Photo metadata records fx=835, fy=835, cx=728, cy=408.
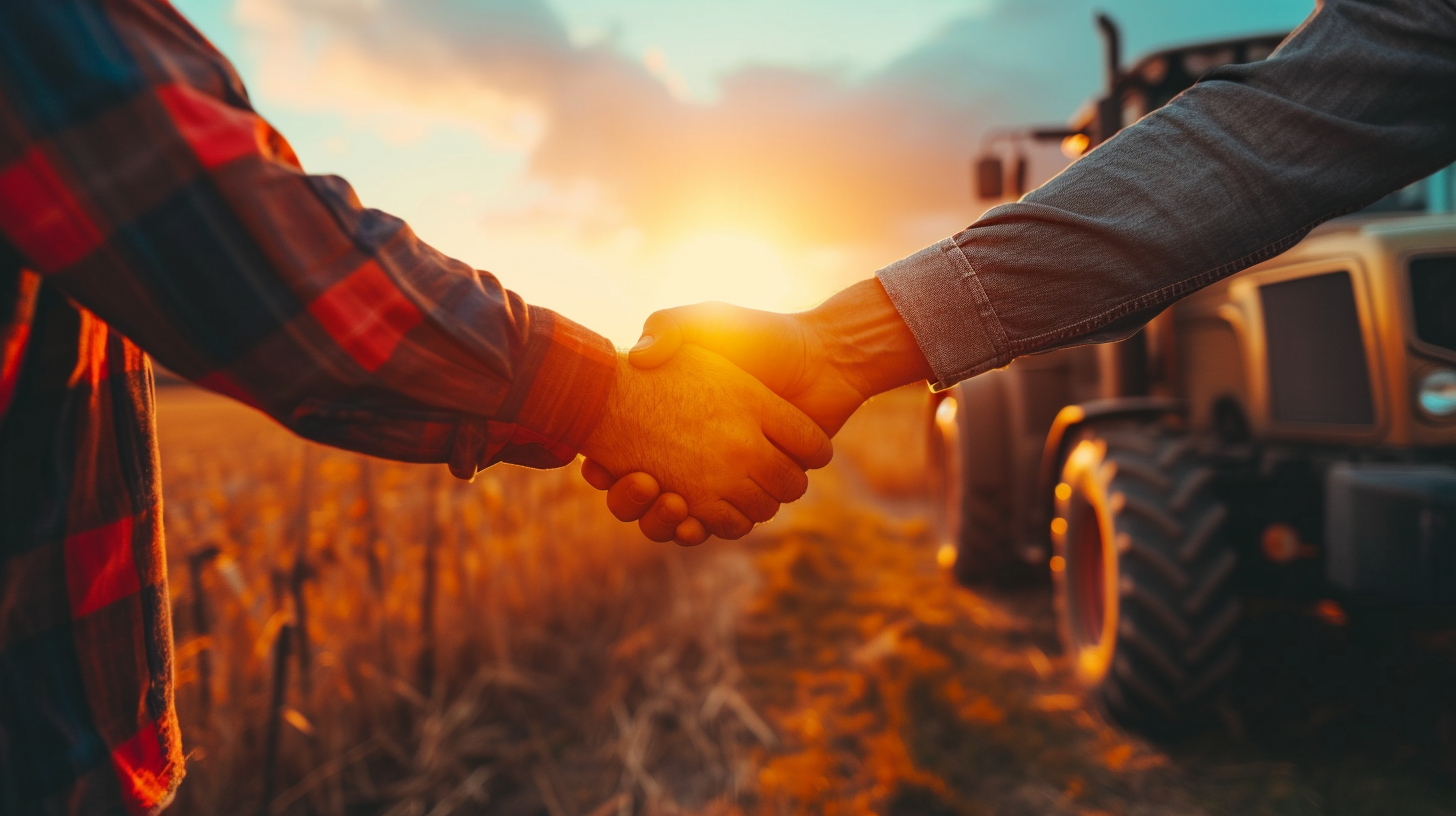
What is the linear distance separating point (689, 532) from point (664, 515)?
0.22 ft

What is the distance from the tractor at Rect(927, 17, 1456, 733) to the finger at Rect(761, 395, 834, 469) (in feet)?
4.89

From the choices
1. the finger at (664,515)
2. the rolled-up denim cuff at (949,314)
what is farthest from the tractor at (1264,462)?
the finger at (664,515)

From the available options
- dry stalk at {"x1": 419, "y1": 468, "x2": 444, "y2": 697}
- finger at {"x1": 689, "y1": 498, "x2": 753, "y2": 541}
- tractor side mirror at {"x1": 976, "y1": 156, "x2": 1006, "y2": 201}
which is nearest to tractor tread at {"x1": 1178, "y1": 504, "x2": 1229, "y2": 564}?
finger at {"x1": 689, "y1": 498, "x2": 753, "y2": 541}

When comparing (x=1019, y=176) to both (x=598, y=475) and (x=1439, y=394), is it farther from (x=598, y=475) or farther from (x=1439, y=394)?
(x=598, y=475)

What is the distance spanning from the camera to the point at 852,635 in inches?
162

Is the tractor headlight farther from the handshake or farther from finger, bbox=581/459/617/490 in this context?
finger, bbox=581/459/617/490

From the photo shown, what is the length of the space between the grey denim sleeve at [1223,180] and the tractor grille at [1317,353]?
1.47 m

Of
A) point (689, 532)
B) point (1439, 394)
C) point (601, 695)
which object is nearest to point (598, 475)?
point (689, 532)

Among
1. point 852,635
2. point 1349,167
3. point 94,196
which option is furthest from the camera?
point 852,635

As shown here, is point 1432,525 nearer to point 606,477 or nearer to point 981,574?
point 606,477

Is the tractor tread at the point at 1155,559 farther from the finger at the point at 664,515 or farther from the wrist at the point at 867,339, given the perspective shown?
the finger at the point at 664,515

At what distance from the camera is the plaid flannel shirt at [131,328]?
82 cm

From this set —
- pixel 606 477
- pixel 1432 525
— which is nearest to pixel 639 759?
pixel 606 477

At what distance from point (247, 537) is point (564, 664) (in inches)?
50.9
